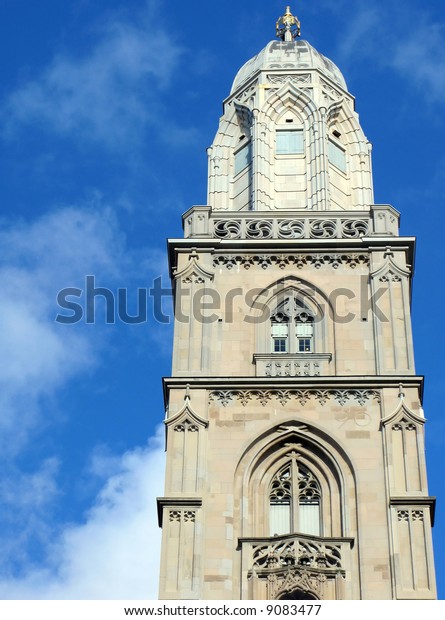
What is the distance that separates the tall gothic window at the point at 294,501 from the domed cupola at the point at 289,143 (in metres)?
10.1

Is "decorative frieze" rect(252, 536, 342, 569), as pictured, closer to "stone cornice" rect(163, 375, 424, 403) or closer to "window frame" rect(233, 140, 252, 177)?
"stone cornice" rect(163, 375, 424, 403)

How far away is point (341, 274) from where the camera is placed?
46469 millimetres

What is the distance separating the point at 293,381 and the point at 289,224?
6562 millimetres

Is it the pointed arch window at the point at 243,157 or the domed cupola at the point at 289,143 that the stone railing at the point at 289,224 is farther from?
the pointed arch window at the point at 243,157

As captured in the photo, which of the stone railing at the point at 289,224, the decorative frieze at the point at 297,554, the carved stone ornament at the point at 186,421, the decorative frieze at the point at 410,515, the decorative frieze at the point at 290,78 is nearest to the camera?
the decorative frieze at the point at 297,554

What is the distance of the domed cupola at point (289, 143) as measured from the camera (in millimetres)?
49625

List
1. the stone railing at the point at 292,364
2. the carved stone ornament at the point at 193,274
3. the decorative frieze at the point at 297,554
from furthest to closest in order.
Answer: the carved stone ornament at the point at 193,274 → the stone railing at the point at 292,364 → the decorative frieze at the point at 297,554

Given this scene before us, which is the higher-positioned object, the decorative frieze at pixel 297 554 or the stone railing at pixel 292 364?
the stone railing at pixel 292 364

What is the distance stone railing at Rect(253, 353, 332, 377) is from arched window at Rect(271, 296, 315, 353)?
0.66 m

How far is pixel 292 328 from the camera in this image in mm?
45469

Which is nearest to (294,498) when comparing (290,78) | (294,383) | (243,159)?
(294,383)

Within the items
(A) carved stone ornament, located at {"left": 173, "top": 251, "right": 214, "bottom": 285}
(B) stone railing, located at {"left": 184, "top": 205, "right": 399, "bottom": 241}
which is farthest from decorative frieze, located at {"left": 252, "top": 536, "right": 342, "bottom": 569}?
(B) stone railing, located at {"left": 184, "top": 205, "right": 399, "bottom": 241}

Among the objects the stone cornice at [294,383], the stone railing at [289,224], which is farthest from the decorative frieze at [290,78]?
the stone cornice at [294,383]
